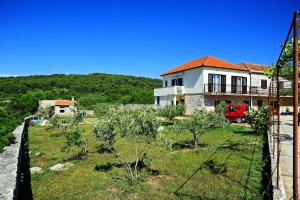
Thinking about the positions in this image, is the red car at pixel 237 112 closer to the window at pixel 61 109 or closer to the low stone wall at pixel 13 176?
the low stone wall at pixel 13 176

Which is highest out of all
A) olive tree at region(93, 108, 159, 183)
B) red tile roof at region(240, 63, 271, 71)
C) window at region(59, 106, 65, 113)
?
red tile roof at region(240, 63, 271, 71)

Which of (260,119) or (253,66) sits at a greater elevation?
(253,66)

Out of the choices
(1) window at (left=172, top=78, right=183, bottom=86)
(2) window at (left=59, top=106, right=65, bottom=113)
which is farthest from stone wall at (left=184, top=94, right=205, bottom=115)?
(2) window at (left=59, top=106, right=65, bottom=113)

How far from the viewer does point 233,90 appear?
3309 cm

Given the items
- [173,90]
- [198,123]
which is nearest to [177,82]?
[173,90]

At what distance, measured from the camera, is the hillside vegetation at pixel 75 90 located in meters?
41.4

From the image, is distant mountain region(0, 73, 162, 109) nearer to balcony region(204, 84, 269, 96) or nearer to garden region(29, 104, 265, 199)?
balcony region(204, 84, 269, 96)

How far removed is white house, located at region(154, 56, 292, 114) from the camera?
31.1 m

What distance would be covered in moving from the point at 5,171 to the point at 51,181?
7.58ft

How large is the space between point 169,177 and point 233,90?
26.9 metres

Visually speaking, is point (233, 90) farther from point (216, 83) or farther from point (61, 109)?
point (61, 109)

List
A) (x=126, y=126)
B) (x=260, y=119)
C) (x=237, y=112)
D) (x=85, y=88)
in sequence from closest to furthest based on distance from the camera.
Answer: (x=126, y=126) < (x=260, y=119) < (x=237, y=112) < (x=85, y=88)

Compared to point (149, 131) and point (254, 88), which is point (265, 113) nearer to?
point (149, 131)

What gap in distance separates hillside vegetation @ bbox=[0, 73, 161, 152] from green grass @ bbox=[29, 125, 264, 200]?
26.5m
